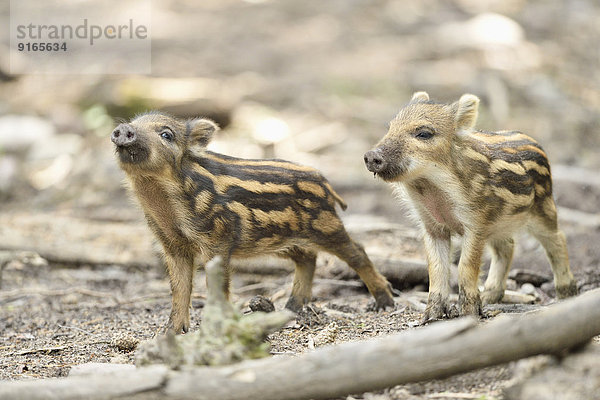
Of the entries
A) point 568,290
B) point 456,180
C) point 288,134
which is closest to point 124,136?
point 456,180

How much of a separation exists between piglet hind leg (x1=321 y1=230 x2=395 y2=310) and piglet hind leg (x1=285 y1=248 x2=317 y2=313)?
→ 11.9 inches

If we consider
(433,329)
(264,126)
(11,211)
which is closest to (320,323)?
(433,329)

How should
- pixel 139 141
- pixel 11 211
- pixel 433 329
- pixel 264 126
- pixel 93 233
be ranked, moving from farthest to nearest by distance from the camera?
pixel 264 126 → pixel 11 211 → pixel 93 233 → pixel 139 141 → pixel 433 329


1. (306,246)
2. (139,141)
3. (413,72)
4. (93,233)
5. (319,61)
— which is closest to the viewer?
(139,141)

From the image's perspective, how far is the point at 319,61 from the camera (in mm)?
18656

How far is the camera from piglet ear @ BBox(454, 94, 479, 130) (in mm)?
5914

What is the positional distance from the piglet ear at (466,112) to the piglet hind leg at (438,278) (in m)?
0.90

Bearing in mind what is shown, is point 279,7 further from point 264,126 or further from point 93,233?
point 93,233

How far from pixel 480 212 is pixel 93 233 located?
5.13m

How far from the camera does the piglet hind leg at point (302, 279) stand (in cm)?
675

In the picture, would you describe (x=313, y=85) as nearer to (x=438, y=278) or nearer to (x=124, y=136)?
(x=438, y=278)

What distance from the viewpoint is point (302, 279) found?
6.82 m

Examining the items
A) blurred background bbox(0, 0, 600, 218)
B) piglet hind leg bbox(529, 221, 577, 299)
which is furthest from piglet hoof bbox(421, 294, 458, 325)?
blurred background bbox(0, 0, 600, 218)

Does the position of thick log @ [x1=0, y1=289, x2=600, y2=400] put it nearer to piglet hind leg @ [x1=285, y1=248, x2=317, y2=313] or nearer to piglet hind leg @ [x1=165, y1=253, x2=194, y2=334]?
piglet hind leg @ [x1=165, y1=253, x2=194, y2=334]
